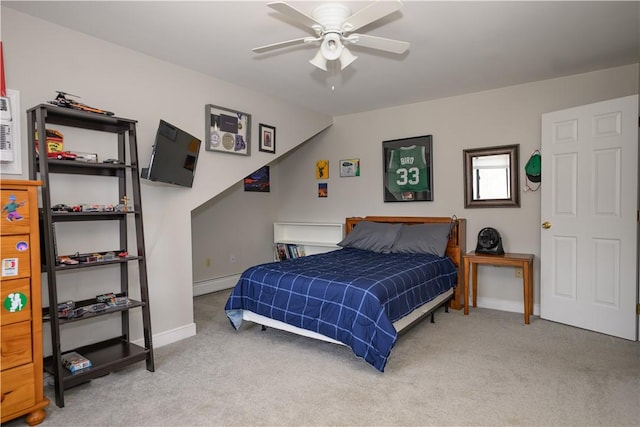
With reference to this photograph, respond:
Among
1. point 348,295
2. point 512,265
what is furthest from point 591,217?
point 348,295

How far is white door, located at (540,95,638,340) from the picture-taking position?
9.98ft

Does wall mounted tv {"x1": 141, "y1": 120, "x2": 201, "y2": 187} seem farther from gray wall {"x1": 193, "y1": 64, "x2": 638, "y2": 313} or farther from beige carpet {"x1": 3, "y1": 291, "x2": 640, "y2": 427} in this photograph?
gray wall {"x1": 193, "y1": 64, "x2": 638, "y2": 313}

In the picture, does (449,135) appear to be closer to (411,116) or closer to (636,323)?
(411,116)

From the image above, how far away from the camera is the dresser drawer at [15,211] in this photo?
190 cm

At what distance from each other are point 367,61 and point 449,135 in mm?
1587

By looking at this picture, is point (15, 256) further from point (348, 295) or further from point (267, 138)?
point (267, 138)

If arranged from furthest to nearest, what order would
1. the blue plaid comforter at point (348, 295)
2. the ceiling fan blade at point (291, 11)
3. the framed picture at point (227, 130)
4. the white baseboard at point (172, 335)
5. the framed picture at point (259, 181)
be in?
the framed picture at point (259, 181) → the framed picture at point (227, 130) → the white baseboard at point (172, 335) → the blue plaid comforter at point (348, 295) → the ceiling fan blade at point (291, 11)

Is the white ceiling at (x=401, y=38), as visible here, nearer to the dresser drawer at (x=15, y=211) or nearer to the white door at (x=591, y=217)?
the white door at (x=591, y=217)

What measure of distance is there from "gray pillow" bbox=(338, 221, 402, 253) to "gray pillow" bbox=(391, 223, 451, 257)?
8cm

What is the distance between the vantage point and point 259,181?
5484mm

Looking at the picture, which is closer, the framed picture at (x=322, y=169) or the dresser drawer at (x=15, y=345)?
the dresser drawer at (x=15, y=345)

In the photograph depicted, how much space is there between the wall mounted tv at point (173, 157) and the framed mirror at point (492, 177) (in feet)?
9.21

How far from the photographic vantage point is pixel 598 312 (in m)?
3.21

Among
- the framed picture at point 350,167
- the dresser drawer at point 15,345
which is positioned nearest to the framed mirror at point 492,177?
the framed picture at point 350,167
